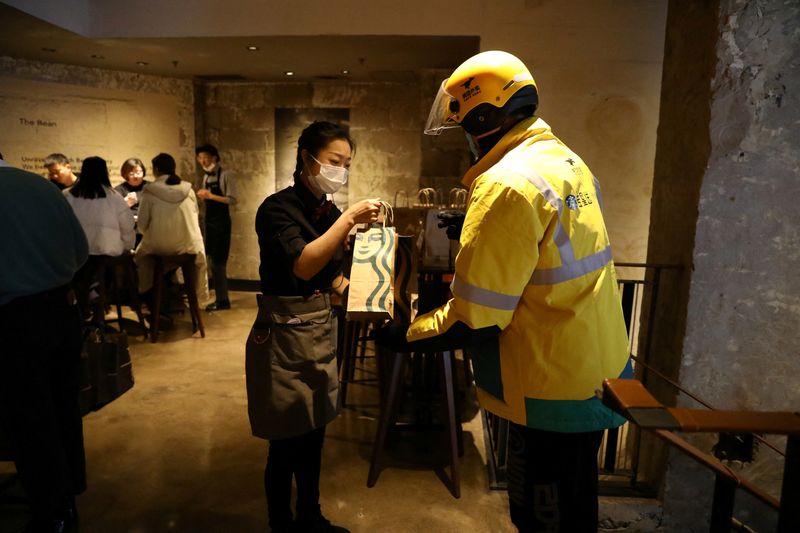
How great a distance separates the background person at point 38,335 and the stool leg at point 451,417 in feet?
5.31

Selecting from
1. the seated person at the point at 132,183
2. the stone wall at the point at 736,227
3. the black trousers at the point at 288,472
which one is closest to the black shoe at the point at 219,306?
the seated person at the point at 132,183

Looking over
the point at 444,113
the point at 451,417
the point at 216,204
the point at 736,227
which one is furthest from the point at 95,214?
the point at 736,227

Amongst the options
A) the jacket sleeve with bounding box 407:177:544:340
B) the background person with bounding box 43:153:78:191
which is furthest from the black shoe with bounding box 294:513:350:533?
the background person with bounding box 43:153:78:191

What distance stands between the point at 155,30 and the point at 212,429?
3480mm

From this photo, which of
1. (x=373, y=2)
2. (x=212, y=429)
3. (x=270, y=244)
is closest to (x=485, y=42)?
(x=373, y=2)

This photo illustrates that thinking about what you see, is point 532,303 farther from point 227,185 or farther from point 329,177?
point 227,185

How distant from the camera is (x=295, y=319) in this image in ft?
6.00

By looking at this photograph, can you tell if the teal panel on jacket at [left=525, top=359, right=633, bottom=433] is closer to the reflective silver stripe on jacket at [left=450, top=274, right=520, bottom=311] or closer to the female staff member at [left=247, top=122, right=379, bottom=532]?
the reflective silver stripe on jacket at [left=450, top=274, right=520, bottom=311]

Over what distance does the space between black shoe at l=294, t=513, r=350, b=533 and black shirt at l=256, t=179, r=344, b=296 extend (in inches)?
34.8

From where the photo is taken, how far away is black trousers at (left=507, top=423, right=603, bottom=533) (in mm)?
1453

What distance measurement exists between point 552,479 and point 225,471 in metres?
1.94

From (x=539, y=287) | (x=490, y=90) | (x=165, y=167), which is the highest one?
(x=490, y=90)

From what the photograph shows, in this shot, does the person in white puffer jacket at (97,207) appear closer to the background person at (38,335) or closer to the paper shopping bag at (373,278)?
the background person at (38,335)

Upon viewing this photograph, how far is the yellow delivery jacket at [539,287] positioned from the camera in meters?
1.30
